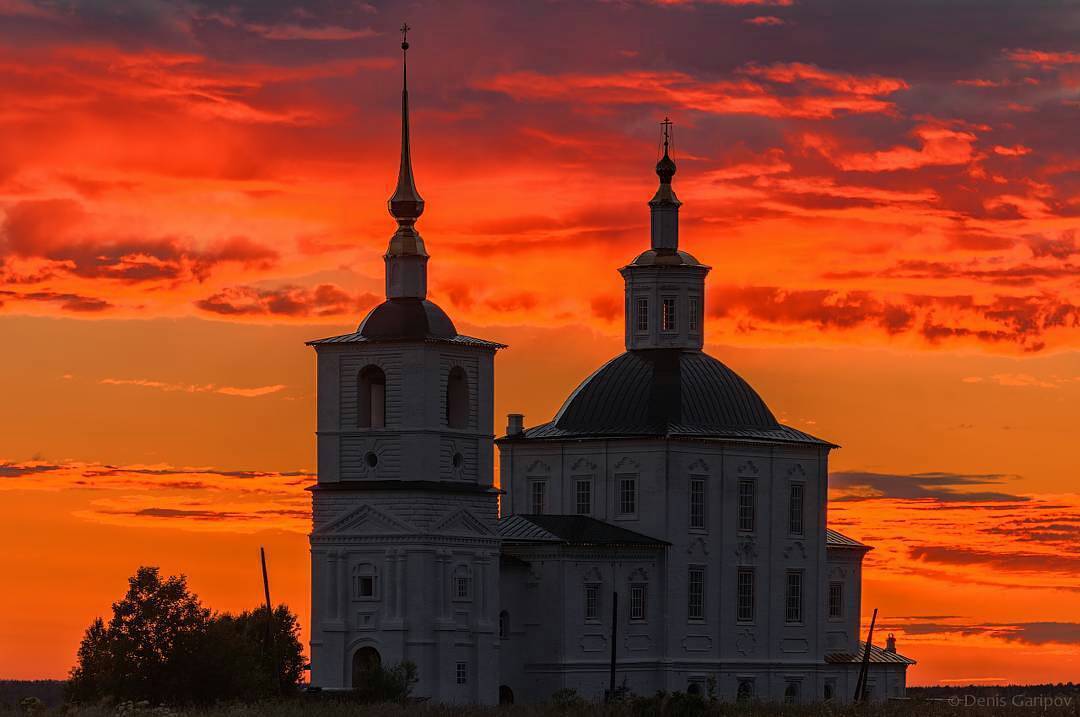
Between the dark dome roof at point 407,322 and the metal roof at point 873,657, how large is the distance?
21513 millimetres

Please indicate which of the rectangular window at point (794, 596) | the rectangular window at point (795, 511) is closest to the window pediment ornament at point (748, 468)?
the rectangular window at point (795, 511)

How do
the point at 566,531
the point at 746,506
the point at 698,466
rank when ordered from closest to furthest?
the point at 566,531 < the point at 698,466 < the point at 746,506

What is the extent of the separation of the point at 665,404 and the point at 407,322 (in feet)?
44.1

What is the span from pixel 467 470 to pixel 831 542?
20.2 metres

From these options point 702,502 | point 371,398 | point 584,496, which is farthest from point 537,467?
point 371,398

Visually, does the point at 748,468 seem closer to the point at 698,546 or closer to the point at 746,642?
the point at 698,546

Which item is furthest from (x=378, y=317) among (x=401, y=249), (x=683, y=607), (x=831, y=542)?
(x=831, y=542)

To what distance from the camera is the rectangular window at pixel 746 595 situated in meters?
96.0

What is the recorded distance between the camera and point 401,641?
8319cm

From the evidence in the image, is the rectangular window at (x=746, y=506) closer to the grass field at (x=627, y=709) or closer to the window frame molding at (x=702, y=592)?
the window frame molding at (x=702, y=592)

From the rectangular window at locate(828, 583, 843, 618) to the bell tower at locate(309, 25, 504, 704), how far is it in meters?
18.6

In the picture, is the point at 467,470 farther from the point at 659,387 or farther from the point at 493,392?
the point at 659,387

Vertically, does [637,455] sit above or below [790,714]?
above

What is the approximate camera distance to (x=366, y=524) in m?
84.2
